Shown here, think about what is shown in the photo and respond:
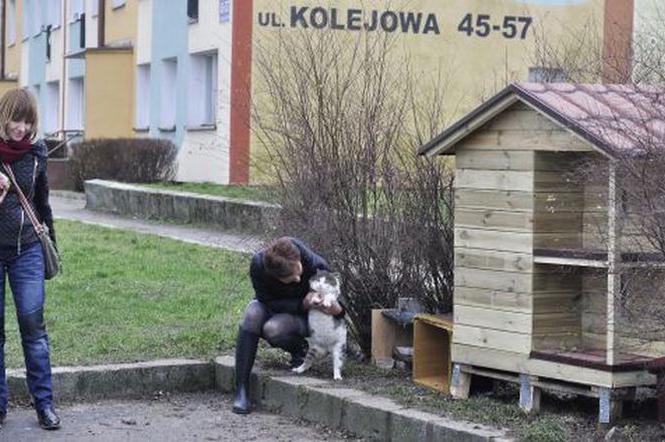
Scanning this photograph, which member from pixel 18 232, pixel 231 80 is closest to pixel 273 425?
pixel 18 232

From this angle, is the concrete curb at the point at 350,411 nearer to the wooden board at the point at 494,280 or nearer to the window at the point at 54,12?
the wooden board at the point at 494,280

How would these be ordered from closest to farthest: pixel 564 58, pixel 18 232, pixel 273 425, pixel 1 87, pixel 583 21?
1. pixel 18 232
2. pixel 273 425
3. pixel 564 58
4. pixel 583 21
5. pixel 1 87

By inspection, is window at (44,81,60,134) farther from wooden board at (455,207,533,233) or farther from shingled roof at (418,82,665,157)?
shingled roof at (418,82,665,157)

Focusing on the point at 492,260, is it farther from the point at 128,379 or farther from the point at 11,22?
the point at 11,22

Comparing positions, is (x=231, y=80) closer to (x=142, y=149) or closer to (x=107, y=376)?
(x=142, y=149)

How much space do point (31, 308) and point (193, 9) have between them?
61.1 ft

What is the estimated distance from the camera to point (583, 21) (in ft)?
80.6

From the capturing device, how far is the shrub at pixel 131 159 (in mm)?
24609

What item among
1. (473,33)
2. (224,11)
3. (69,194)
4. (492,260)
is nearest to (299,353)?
(492,260)

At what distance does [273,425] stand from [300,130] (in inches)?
87.9

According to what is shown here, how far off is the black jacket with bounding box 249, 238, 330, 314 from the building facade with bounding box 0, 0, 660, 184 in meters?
9.90

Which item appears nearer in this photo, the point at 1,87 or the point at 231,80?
the point at 231,80

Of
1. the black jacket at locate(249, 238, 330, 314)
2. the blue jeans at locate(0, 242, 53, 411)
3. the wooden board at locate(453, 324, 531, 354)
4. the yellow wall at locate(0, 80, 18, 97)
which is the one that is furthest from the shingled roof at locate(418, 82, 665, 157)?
the yellow wall at locate(0, 80, 18, 97)

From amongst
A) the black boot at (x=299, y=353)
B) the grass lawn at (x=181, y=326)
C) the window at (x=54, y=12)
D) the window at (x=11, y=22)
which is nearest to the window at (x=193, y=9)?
the grass lawn at (x=181, y=326)
